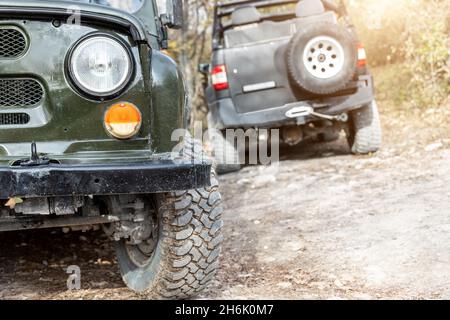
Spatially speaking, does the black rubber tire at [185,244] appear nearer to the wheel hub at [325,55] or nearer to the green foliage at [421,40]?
the wheel hub at [325,55]

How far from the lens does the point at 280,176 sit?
624 centimetres

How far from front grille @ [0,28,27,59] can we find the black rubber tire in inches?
34.7

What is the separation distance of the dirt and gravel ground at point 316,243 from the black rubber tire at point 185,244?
0.74 feet

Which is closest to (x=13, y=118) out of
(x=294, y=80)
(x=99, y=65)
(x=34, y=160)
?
(x=34, y=160)

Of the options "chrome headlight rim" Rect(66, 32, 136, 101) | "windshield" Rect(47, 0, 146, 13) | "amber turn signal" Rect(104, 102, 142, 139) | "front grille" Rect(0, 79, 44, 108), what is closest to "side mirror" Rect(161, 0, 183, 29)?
"windshield" Rect(47, 0, 146, 13)

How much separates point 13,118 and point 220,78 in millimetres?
4050

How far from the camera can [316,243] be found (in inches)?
155

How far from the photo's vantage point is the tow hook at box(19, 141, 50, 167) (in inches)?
98.8

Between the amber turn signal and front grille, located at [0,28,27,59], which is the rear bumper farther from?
front grille, located at [0,28,27,59]

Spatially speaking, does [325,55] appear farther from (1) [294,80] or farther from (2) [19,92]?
(2) [19,92]

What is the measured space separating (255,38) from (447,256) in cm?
394

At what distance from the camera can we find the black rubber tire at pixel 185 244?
2.97 m

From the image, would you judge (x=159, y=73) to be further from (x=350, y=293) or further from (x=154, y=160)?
(x=350, y=293)
